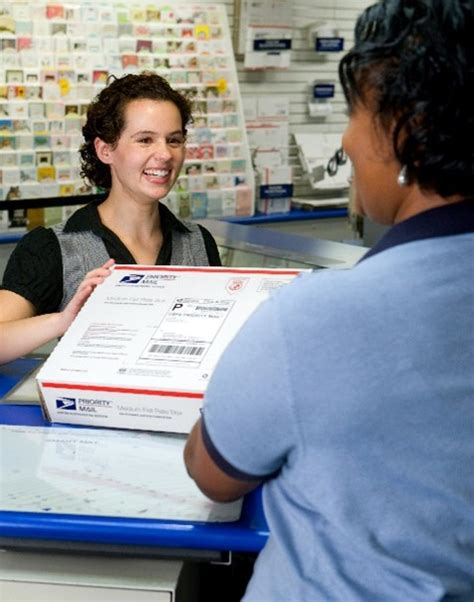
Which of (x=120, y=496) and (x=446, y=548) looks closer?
(x=446, y=548)

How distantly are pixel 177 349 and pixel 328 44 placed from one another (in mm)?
5426

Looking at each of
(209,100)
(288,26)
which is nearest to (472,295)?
(209,100)

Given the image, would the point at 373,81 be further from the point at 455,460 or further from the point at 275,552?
the point at 275,552

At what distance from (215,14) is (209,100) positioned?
625 mm

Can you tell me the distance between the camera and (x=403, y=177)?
1168 millimetres

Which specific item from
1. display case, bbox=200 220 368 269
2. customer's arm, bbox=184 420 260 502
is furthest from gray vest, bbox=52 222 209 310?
customer's arm, bbox=184 420 260 502

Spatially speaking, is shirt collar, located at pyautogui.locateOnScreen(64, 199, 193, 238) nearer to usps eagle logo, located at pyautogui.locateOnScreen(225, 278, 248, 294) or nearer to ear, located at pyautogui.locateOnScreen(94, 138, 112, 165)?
ear, located at pyautogui.locateOnScreen(94, 138, 112, 165)

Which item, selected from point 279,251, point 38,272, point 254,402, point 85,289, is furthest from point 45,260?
point 254,402

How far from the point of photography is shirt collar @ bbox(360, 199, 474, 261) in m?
1.16

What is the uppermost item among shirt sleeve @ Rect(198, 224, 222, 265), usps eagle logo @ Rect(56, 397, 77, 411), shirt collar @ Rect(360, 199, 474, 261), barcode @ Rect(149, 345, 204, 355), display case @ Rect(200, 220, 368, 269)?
shirt collar @ Rect(360, 199, 474, 261)

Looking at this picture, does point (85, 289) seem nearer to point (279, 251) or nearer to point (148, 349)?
point (148, 349)

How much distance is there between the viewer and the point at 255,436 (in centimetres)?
118

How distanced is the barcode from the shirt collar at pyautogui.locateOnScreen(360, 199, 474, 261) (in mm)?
881

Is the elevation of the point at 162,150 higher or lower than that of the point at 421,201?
lower
